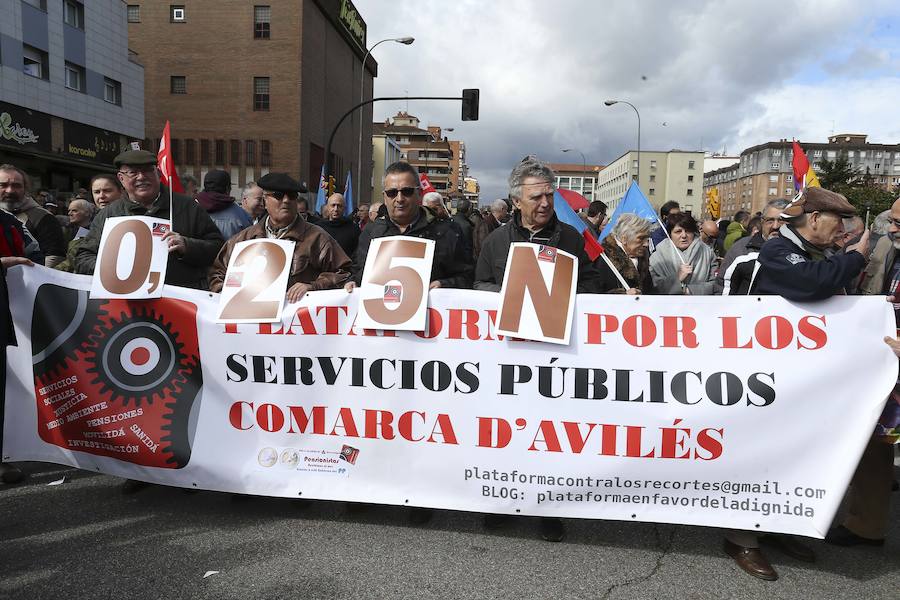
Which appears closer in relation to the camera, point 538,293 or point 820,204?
point 820,204

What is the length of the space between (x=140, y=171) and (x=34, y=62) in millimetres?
25895

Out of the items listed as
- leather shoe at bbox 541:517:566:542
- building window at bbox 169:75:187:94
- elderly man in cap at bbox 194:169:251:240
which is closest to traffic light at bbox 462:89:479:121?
elderly man in cap at bbox 194:169:251:240

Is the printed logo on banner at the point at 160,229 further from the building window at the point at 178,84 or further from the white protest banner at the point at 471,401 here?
the building window at the point at 178,84

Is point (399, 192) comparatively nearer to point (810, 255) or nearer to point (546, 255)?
point (546, 255)

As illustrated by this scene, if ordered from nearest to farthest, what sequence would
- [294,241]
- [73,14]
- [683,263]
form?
[294,241] < [683,263] < [73,14]

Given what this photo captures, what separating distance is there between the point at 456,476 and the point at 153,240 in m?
2.30

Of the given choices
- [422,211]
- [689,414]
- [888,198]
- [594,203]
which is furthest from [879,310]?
[888,198]

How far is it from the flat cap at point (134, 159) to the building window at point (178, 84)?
46.7 meters

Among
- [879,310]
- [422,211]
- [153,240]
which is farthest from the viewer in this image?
[422,211]

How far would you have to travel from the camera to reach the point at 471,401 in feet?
11.4

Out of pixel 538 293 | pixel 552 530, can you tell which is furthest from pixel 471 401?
pixel 552 530

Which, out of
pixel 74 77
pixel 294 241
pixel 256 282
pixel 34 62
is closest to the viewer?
pixel 256 282

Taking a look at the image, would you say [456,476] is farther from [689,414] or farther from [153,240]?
[153,240]

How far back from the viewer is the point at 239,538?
3.50 m
